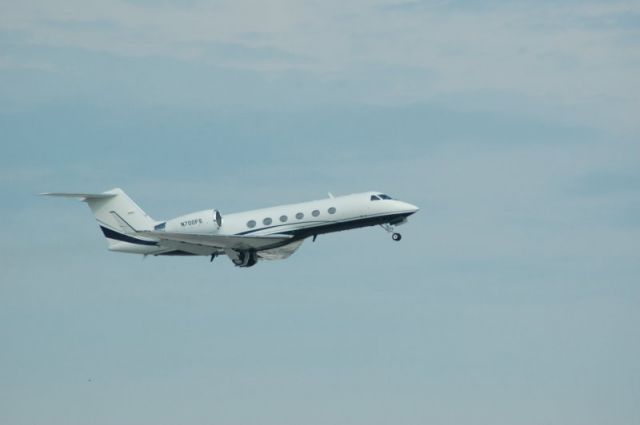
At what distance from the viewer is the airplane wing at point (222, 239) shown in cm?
5275

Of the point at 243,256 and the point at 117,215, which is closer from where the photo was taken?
the point at 243,256

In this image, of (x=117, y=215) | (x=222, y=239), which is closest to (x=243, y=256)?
(x=222, y=239)

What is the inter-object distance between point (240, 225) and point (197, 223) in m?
2.08

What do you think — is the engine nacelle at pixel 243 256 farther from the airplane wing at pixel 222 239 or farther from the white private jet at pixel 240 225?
the airplane wing at pixel 222 239

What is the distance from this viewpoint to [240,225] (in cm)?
5406

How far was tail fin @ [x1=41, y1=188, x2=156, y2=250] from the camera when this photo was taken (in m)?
57.0

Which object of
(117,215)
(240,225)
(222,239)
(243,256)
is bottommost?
(243,256)

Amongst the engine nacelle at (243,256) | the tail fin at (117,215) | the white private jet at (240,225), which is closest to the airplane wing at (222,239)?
the white private jet at (240,225)

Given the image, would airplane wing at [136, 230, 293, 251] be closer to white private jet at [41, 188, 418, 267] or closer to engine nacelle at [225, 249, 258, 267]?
white private jet at [41, 188, 418, 267]

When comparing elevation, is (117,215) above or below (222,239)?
above

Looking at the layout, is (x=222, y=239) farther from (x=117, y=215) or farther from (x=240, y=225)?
(x=117, y=215)

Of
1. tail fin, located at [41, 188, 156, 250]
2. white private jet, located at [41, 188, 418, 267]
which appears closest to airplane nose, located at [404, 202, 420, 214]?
white private jet, located at [41, 188, 418, 267]

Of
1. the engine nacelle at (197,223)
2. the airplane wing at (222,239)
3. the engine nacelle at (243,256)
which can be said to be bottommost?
the engine nacelle at (243,256)

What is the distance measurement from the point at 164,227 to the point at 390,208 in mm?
10962
